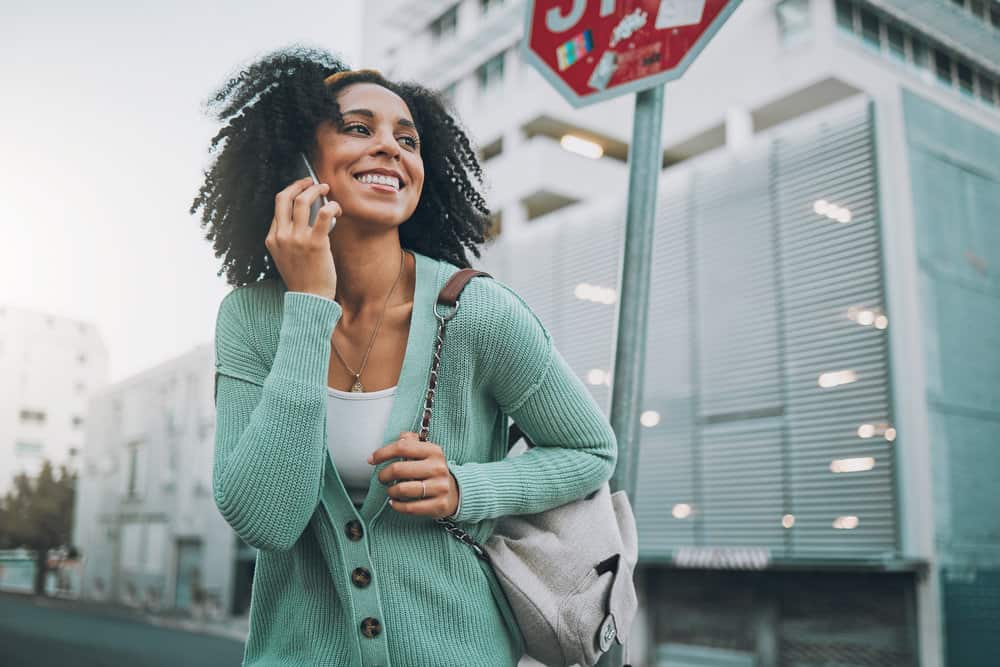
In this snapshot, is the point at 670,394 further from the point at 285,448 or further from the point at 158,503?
the point at 158,503

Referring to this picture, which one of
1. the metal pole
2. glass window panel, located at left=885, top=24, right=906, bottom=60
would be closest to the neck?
the metal pole

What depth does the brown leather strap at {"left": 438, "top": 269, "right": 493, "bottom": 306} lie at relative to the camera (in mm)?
1552

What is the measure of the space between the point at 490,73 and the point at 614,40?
24793mm

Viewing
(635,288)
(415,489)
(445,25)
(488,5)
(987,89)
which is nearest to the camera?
(415,489)

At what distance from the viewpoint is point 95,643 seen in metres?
17.5

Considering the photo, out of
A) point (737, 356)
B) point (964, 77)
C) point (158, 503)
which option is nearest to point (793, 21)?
point (964, 77)

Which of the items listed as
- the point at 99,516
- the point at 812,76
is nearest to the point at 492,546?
the point at 812,76

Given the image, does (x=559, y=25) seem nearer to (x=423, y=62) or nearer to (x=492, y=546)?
(x=492, y=546)

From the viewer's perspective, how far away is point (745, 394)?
542 inches

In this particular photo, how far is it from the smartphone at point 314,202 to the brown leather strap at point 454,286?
0.74ft

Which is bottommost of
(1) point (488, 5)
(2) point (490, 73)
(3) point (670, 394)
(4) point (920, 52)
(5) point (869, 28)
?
(3) point (670, 394)

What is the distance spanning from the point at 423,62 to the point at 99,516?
21857 mm

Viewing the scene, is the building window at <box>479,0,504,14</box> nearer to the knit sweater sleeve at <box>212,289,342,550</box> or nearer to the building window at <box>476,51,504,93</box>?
the building window at <box>476,51,504,93</box>

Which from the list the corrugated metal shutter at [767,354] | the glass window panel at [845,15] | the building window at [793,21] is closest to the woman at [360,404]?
the corrugated metal shutter at [767,354]
